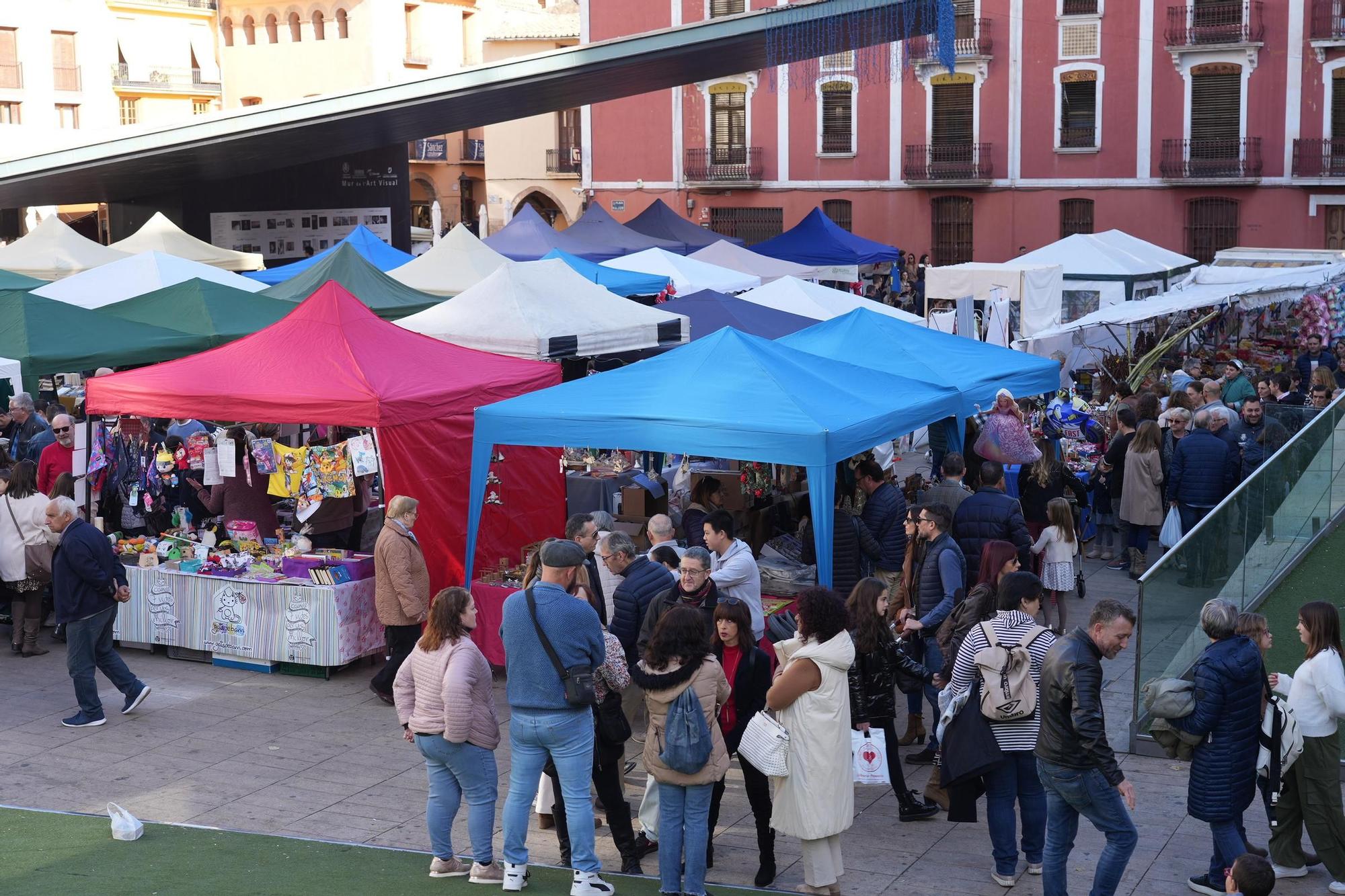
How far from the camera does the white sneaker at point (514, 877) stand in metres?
5.99

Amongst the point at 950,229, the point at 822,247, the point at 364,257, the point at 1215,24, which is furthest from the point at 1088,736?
the point at 950,229

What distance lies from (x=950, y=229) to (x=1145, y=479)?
2516 centimetres

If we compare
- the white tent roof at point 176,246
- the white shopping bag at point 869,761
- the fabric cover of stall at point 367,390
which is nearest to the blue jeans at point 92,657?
the fabric cover of stall at point 367,390

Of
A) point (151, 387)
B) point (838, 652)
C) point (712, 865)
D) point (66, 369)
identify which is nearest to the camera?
point (838, 652)

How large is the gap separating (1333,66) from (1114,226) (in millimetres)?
5472

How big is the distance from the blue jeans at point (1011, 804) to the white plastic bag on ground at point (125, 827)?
3.73 m

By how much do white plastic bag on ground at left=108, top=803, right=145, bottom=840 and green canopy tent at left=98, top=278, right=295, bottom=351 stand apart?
7616 mm

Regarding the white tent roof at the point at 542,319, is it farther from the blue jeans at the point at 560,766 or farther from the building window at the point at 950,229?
the building window at the point at 950,229

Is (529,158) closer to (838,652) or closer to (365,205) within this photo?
(365,205)

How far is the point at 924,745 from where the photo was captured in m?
8.05

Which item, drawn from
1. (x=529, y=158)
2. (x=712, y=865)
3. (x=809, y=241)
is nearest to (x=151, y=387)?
(x=712, y=865)

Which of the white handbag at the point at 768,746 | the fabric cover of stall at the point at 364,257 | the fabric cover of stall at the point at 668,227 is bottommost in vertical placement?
the white handbag at the point at 768,746

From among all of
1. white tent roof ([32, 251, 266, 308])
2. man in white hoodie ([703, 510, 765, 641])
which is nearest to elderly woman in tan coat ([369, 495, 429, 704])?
man in white hoodie ([703, 510, 765, 641])

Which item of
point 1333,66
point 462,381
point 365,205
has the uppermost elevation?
point 1333,66
